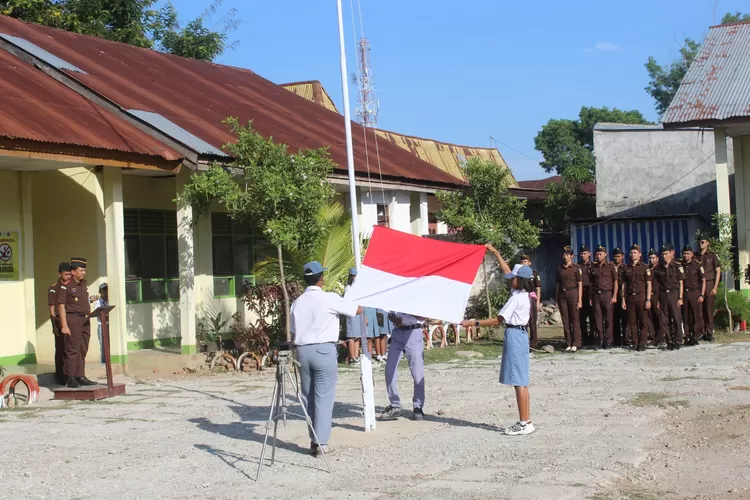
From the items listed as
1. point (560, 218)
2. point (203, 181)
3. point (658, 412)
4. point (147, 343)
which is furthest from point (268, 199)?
point (560, 218)

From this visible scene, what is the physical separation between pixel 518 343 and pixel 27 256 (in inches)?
369

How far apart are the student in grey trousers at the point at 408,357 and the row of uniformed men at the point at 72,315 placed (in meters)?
5.02

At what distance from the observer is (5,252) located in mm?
15344

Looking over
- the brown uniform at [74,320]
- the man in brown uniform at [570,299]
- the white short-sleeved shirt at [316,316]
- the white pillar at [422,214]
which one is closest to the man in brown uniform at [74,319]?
the brown uniform at [74,320]

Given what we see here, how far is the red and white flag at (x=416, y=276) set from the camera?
969 centimetres

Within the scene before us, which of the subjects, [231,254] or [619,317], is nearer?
[619,317]

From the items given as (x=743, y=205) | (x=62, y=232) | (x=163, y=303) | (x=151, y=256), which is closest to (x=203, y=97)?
(x=151, y=256)

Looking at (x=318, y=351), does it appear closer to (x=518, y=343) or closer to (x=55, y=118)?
(x=518, y=343)

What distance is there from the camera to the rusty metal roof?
19453 mm

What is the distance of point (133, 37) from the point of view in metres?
27.5

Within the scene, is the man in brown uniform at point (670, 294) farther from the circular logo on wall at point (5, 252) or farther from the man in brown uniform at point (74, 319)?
the circular logo on wall at point (5, 252)

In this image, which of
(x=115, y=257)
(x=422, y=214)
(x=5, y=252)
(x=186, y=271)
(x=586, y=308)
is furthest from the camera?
(x=422, y=214)

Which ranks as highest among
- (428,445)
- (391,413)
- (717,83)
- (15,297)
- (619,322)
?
(717,83)

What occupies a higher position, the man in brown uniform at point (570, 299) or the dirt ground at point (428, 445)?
the man in brown uniform at point (570, 299)
